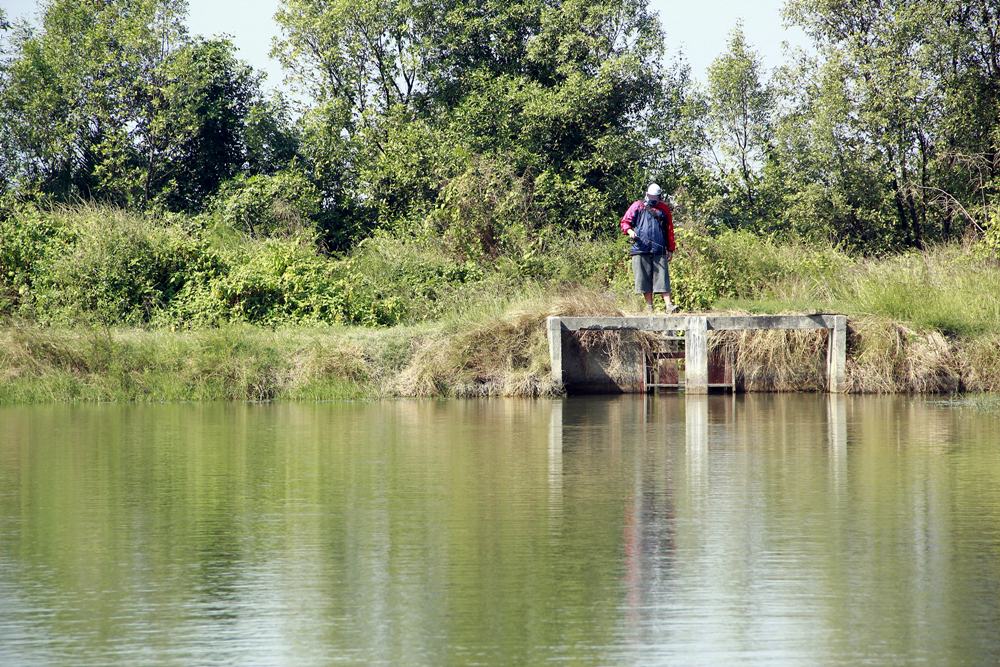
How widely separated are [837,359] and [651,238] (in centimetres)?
376

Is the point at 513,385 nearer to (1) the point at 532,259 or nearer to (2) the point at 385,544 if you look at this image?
(1) the point at 532,259

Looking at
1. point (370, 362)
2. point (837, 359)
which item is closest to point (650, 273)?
point (837, 359)

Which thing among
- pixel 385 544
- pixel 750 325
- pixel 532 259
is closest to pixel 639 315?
pixel 750 325

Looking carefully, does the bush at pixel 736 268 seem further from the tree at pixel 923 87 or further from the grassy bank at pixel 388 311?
Answer: the tree at pixel 923 87

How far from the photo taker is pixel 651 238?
22.5m

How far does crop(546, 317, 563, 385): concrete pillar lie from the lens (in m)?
23.2

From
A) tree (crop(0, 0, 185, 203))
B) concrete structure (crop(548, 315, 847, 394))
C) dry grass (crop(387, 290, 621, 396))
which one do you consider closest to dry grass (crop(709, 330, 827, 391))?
concrete structure (crop(548, 315, 847, 394))

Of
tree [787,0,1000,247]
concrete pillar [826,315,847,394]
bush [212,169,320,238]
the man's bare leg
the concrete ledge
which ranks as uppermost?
tree [787,0,1000,247]

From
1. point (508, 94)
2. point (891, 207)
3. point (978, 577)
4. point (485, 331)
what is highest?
point (508, 94)

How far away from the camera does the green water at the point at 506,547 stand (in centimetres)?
745

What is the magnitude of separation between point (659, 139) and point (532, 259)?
9.40 m

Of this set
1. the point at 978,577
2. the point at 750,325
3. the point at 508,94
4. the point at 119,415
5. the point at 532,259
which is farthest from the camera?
the point at 508,94

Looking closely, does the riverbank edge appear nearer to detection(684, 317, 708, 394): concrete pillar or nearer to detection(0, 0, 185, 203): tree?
detection(684, 317, 708, 394): concrete pillar

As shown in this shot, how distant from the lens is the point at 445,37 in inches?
1560
